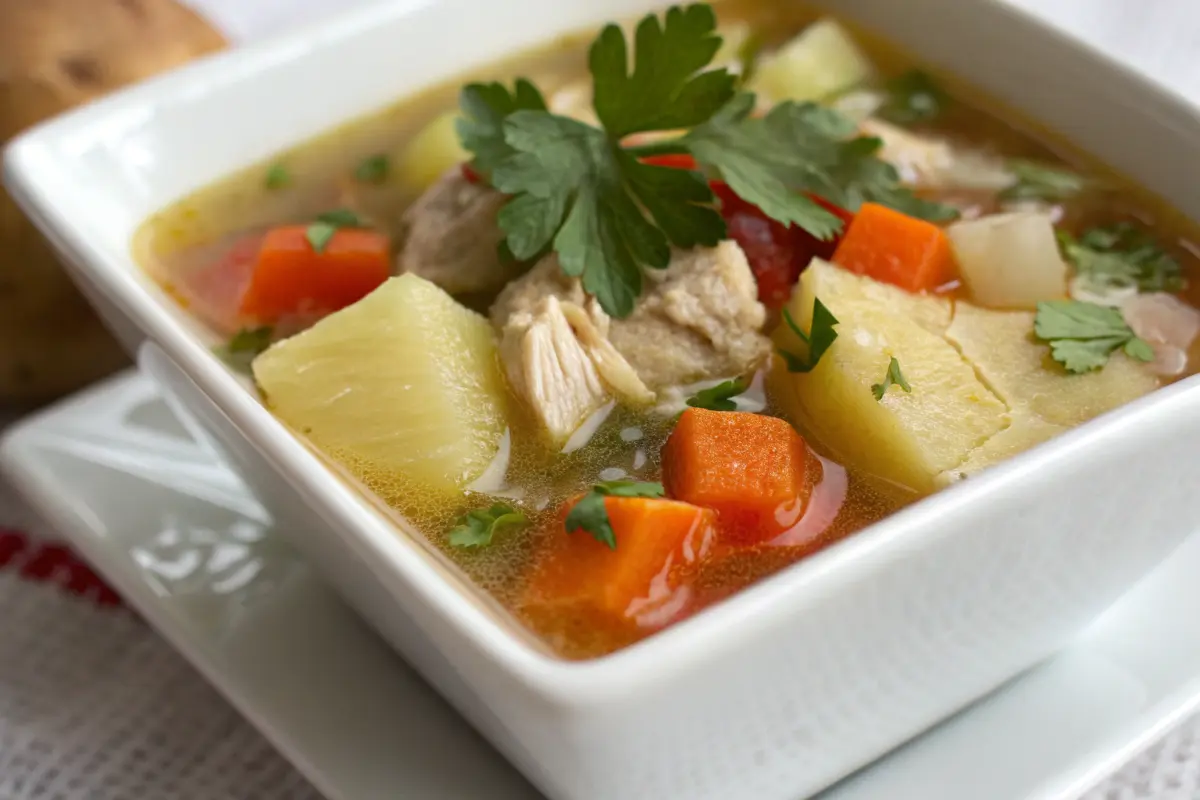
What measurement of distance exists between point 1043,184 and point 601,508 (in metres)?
1.20

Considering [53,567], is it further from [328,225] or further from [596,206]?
[596,206]

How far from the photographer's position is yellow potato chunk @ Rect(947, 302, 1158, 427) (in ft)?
5.84

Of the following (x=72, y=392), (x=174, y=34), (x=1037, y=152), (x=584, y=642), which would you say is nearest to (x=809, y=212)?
(x=1037, y=152)

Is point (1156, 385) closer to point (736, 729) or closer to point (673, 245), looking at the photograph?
point (673, 245)

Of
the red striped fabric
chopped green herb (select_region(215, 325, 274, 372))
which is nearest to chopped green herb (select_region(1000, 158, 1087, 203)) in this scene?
chopped green herb (select_region(215, 325, 274, 372))

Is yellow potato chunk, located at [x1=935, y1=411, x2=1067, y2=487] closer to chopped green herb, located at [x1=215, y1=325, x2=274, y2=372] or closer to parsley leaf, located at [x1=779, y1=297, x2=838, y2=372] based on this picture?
parsley leaf, located at [x1=779, y1=297, x2=838, y2=372]

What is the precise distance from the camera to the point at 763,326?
1990 mm

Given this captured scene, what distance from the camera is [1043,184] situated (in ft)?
7.59

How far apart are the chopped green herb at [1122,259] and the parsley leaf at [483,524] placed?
1026 millimetres

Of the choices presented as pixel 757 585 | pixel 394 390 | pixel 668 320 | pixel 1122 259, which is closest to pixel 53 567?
pixel 394 390

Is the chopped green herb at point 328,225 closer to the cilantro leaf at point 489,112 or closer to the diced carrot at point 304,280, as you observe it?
the diced carrot at point 304,280

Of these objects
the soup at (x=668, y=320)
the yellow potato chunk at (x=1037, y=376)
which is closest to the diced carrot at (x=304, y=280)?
the soup at (x=668, y=320)

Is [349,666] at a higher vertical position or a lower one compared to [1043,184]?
lower

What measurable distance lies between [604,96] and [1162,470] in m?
0.99
